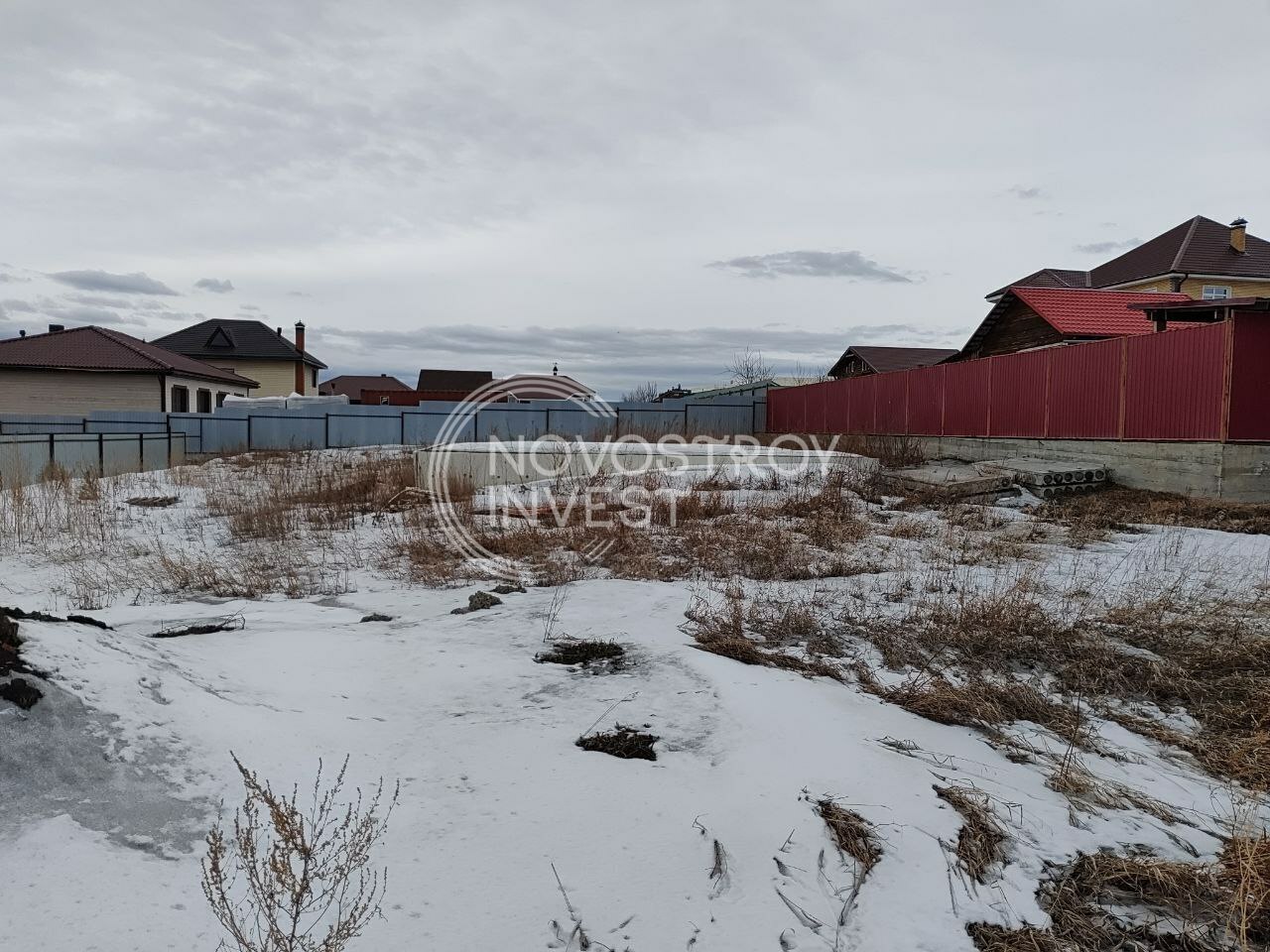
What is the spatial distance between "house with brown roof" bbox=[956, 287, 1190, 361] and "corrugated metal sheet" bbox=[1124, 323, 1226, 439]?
6958 mm

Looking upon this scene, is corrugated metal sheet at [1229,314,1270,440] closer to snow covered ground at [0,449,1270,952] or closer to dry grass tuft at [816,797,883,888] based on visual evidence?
snow covered ground at [0,449,1270,952]

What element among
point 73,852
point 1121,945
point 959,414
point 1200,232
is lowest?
point 1121,945

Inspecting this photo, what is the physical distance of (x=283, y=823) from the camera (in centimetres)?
185

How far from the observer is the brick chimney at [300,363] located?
3744 centimetres

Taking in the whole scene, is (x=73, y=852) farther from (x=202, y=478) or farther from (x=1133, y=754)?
(x=202, y=478)

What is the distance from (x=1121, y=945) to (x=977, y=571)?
4.82m

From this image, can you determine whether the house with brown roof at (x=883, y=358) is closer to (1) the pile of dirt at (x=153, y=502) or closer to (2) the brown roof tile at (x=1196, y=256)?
(2) the brown roof tile at (x=1196, y=256)

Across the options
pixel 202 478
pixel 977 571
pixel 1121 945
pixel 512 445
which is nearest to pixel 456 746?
pixel 1121 945

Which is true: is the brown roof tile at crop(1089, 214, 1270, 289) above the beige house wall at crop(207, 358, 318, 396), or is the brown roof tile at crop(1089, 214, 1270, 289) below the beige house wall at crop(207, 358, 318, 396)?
above

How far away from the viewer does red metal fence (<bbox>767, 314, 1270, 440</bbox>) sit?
1016 cm

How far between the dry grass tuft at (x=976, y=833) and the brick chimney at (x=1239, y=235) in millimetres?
36985

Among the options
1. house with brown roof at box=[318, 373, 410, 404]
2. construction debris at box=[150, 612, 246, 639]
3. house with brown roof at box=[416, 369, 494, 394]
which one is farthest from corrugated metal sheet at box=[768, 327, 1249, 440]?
house with brown roof at box=[318, 373, 410, 404]

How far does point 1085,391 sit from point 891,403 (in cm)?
670

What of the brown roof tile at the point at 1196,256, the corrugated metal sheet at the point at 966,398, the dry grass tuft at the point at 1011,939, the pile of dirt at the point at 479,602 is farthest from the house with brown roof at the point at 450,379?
the dry grass tuft at the point at 1011,939
